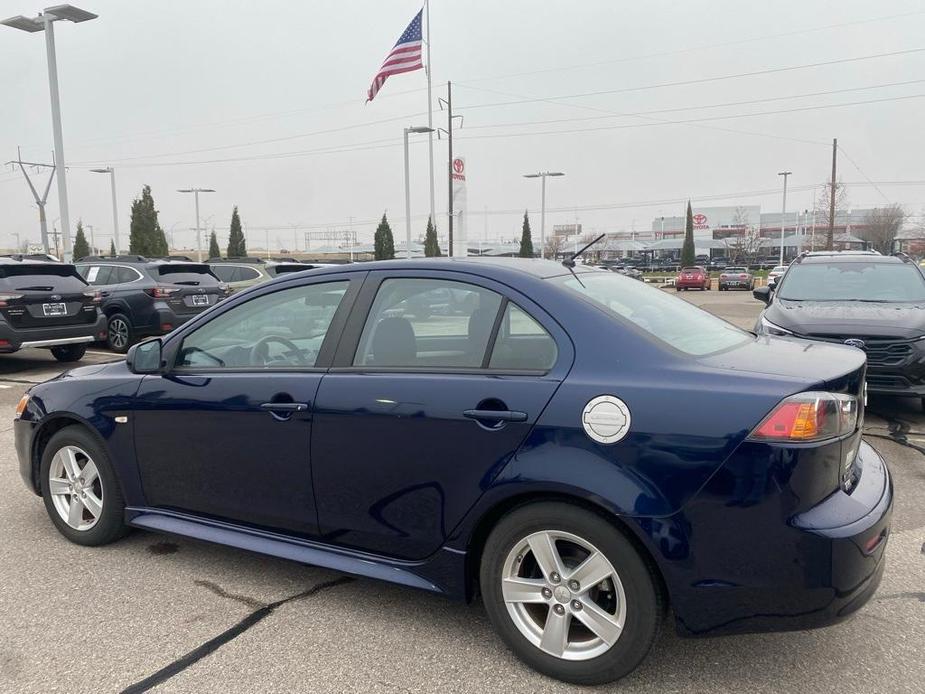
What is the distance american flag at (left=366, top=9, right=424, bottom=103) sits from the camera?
24109 millimetres

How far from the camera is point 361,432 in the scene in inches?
117

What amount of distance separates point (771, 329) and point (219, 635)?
5743 millimetres

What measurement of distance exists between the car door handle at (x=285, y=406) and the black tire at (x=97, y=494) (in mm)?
1194

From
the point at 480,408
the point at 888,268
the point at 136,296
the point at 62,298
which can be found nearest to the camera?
the point at 480,408

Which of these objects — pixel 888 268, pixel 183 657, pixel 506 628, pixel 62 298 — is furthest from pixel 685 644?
pixel 62 298

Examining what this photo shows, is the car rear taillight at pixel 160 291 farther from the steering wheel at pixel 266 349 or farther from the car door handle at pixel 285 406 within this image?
the car door handle at pixel 285 406

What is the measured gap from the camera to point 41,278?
9844mm

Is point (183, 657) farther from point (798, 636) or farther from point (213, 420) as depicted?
point (798, 636)

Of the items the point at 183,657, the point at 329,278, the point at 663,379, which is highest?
the point at 329,278

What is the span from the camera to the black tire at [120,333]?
38.5 ft

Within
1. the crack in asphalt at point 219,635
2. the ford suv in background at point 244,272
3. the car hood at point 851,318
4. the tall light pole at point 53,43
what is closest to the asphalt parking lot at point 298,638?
the crack in asphalt at point 219,635

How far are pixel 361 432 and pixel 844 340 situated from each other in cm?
510

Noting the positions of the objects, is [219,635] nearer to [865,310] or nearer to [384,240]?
[865,310]

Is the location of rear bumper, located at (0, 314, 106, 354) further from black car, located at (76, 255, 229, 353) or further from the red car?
the red car
